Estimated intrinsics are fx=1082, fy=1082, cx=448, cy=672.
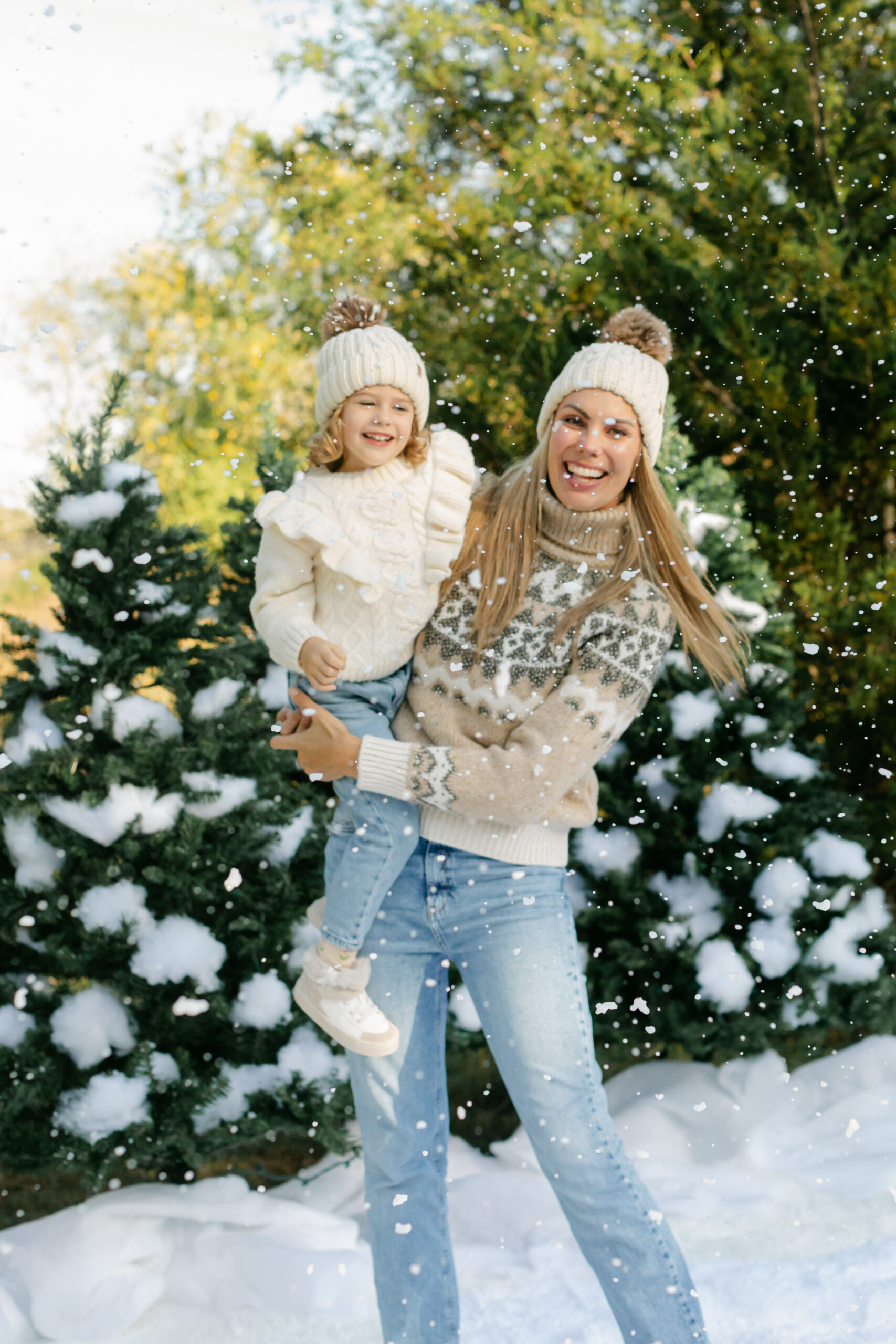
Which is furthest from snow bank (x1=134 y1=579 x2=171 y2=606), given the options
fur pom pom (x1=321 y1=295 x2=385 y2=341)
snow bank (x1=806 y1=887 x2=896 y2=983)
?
snow bank (x1=806 y1=887 x2=896 y2=983)

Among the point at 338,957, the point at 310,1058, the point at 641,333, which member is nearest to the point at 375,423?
the point at 641,333

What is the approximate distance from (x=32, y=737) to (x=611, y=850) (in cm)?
150

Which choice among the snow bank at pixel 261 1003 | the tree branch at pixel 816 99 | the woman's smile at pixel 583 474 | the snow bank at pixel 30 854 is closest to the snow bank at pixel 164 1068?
the snow bank at pixel 261 1003

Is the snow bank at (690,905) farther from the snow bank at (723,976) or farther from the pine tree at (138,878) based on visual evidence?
the pine tree at (138,878)

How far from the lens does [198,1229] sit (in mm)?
2480

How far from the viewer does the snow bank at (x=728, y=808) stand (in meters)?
2.88

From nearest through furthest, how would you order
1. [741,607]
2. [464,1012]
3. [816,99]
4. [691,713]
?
[464,1012] → [691,713] → [741,607] → [816,99]

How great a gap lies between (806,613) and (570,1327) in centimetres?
223

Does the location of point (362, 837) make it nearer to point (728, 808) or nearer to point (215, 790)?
point (215, 790)

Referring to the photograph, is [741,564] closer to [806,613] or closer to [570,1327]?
[806,613]

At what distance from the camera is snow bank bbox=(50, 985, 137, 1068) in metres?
2.35

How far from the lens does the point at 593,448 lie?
1701 millimetres

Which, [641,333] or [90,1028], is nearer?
[641,333]

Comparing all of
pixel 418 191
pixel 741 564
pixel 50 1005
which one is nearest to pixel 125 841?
pixel 50 1005
